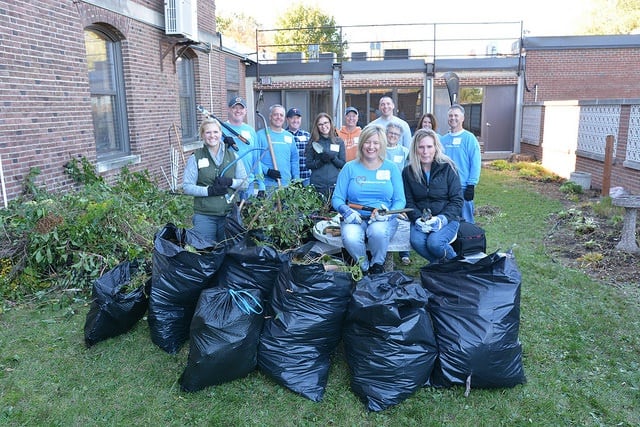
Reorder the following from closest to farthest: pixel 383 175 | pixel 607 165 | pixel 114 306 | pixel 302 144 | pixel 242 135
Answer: pixel 114 306, pixel 383 175, pixel 242 135, pixel 302 144, pixel 607 165

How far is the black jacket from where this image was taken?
4039mm

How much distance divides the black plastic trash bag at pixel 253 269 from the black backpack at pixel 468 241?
67.2 inches

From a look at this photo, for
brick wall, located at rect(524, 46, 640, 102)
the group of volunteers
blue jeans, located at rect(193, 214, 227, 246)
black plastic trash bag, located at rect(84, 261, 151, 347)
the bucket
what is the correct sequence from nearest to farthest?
black plastic trash bag, located at rect(84, 261, 151, 347) → the group of volunteers → blue jeans, located at rect(193, 214, 227, 246) → the bucket → brick wall, located at rect(524, 46, 640, 102)

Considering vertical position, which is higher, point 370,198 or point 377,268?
point 370,198

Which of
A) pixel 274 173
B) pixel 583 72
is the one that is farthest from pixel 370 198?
pixel 583 72

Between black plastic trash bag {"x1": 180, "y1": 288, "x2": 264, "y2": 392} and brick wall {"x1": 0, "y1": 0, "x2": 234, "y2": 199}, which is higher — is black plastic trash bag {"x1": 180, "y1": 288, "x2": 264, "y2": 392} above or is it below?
below

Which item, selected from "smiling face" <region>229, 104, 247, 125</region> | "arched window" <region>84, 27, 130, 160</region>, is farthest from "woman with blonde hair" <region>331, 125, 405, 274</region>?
"arched window" <region>84, 27, 130, 160</region>

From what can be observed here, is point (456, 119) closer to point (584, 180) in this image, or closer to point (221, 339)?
point (221, 339)

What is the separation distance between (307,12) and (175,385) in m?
29.7

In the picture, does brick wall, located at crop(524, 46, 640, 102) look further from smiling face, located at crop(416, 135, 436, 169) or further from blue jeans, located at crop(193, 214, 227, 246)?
blue jeans, located at crop(193, 214, 227, 246)

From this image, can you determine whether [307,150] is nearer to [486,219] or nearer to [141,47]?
[486,219]

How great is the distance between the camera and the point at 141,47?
8.07 m

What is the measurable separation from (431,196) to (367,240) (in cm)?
68

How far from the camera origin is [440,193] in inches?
159
